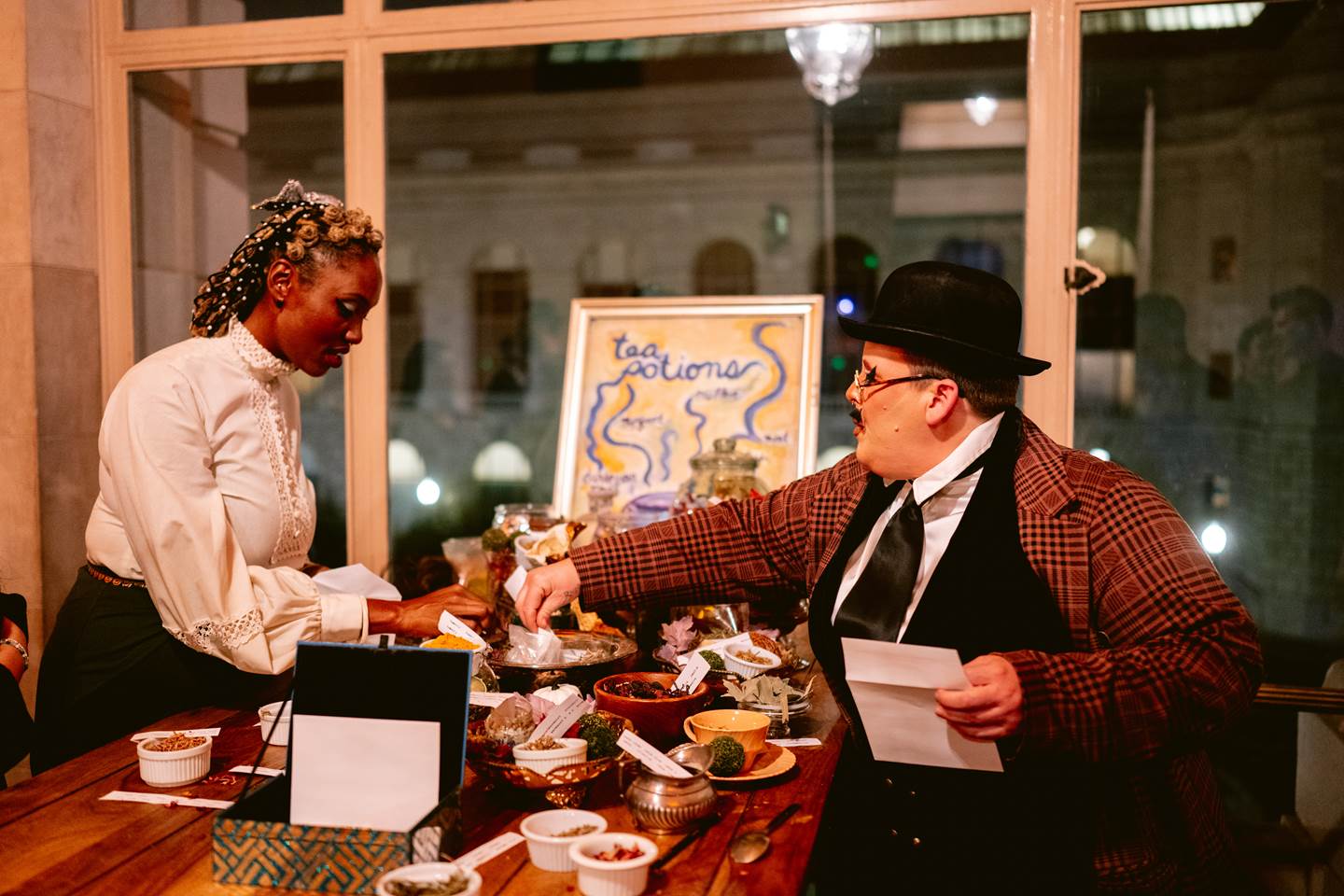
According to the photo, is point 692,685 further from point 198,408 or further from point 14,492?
point 14,492

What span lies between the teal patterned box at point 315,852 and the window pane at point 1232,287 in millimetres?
2540

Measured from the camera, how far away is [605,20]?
326cm

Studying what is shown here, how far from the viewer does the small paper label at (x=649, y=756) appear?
1.63 m

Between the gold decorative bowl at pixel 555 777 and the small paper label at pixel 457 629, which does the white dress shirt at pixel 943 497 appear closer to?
the gold decorative bowl at pixel 555 777

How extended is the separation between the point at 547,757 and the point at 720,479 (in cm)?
146

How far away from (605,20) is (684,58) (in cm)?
2245

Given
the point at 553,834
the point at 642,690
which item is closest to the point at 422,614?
the point at 642,690

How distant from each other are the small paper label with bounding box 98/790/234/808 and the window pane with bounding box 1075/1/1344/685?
2.64 meters

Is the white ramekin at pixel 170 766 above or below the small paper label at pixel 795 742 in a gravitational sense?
above

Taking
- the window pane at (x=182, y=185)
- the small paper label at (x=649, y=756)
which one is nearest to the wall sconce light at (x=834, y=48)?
the window pane at (x=182, y=185)

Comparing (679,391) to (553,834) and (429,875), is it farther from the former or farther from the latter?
(429,875)

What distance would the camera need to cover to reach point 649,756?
1.67 m

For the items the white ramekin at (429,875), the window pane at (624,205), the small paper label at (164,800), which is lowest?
the small paper label at (164,800)

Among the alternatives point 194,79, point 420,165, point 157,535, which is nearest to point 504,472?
point 420,165
